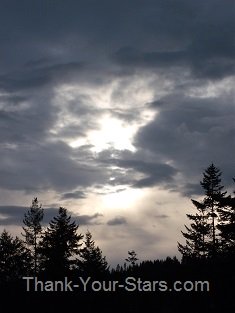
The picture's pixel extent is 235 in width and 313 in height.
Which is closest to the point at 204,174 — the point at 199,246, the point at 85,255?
the point at 199,246

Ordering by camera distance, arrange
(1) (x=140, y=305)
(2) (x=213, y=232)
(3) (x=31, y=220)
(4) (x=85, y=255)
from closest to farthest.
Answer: (1) (x=140, y=305) < (2) (x=213, y=232) < (4) (x=85, y=255) < (3) (x=31, y=220)

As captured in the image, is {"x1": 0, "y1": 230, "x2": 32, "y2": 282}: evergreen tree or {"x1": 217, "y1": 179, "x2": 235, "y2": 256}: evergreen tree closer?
{"x1": 217, "y1": 179, "x2": 235, "y2": 256}: evergreen tree

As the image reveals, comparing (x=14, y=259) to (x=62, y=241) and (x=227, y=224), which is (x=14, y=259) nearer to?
(x=62, y=241)

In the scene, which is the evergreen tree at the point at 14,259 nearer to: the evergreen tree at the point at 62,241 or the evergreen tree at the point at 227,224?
the evergreen tree at the point at 62,241

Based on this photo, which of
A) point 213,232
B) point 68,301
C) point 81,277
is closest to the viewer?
point 68,301

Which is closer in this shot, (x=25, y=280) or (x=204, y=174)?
(x=25, y=280)

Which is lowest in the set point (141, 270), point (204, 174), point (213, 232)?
point (141, 270)

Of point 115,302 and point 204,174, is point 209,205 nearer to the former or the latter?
point 204,174

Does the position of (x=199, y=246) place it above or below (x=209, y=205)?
below

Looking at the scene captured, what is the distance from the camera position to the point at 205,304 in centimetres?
1814

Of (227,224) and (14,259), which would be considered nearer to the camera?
(227,224)

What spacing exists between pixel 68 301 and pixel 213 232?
36.4 meters

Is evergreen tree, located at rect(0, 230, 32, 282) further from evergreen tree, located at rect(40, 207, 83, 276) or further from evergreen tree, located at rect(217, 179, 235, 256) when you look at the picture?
evergreen tree, located at rect(217, 179, 235, 256)

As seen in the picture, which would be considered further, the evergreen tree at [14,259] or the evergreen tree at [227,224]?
the evergreen tree at [14,259]
